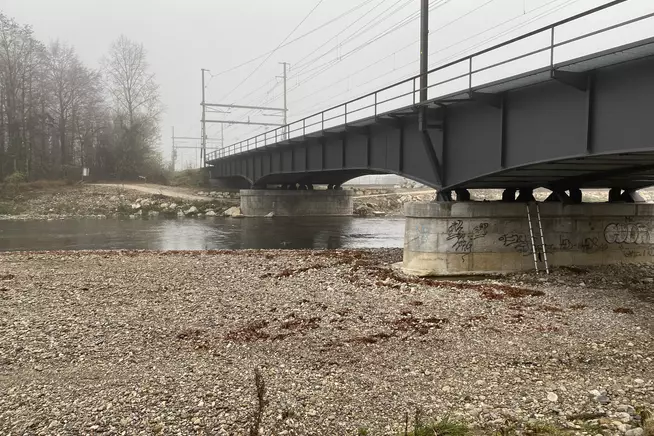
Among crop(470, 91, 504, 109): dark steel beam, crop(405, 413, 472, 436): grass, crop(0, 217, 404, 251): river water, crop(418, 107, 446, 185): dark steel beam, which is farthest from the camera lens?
crop(0, 217, 404, 251): river water

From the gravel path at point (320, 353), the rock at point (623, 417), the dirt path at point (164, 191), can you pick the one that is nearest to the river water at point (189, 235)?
the gravel path at point (320, 353)

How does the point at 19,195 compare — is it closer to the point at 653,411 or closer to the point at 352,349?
the point at 352,349

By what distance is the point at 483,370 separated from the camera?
26.7 feet

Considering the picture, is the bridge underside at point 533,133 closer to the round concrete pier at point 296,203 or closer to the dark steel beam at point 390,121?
the dark steel beam at point 390,121

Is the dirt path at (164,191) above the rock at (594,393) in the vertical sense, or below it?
above

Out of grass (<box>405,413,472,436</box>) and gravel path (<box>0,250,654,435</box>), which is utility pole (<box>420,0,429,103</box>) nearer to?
gravel path (<box>0,250,654,435</box>)

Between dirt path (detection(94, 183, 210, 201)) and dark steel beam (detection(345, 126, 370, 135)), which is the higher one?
dark steel beam (detection(345, 126, 370, 135))

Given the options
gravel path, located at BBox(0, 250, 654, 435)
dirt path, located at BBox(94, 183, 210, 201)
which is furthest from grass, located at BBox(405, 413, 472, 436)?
dirt path, located at BBox(94, 183, 210, 201)

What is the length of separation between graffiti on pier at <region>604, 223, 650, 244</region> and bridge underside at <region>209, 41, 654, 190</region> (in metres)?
1.93

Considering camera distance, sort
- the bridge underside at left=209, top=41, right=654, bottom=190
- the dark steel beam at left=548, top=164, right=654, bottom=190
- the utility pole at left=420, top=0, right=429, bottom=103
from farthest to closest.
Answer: the utility pole at left=420, top=0, right=429, bottom=103 → the dark steel beam at left=548, top=164, right=654, bottom=190 → the bridge underside at left=209, top=41, right=654, bottom=190

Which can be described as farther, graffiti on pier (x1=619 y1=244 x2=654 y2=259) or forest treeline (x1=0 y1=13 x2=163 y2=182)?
forest treeline (x1=0 y1=13 x2=163 y2=182)

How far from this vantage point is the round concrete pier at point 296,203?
54.5 metres

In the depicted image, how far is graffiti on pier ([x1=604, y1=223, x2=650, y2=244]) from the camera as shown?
18938 millimetres

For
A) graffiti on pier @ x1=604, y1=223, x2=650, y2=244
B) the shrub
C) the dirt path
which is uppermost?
the shrub
